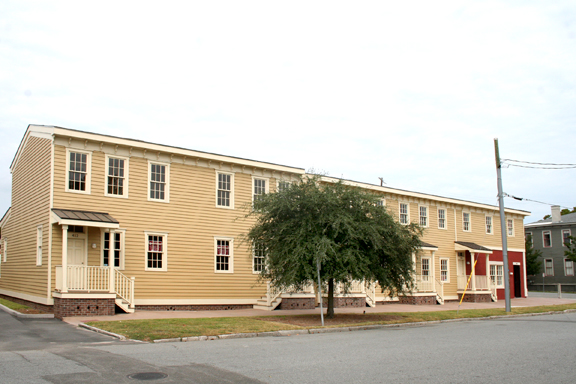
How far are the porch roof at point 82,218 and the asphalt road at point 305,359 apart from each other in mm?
5180

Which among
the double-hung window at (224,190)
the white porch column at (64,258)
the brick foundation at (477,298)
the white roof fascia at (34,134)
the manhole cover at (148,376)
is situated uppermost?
the white roof fascia at (34,134)

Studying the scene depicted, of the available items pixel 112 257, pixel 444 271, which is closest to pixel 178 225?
pixel 112 257

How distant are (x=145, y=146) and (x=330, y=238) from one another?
30.2 feet

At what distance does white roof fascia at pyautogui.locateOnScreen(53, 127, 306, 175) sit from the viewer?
20.4 m

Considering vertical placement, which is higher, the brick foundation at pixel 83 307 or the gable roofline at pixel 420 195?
the gable roofline at pixel 420 195

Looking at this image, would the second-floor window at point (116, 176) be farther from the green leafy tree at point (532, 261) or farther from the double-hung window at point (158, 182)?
the green leafy tree at point (532, 261)

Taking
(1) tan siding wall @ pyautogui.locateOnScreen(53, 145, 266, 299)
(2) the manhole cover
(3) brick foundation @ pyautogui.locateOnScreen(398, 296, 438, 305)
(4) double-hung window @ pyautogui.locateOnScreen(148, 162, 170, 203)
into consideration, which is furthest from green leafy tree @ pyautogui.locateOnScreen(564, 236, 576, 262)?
(2) the manhole cover

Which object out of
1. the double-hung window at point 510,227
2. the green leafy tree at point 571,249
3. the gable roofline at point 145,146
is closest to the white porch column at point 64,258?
the gable roofline at point 145,146

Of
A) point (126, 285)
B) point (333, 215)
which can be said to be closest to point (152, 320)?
point (126, 285)

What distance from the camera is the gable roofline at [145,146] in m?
20.3

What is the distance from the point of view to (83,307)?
18453 millimetres

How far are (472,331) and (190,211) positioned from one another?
1313cm

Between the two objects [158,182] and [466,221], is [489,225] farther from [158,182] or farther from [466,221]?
[158,182]

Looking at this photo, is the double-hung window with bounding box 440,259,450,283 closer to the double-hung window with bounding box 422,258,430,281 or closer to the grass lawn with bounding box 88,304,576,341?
the double-hung window with bounding box 422,258,430,281
